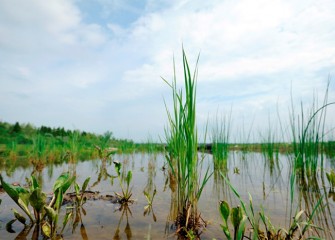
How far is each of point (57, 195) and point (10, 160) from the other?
4737 millimetres

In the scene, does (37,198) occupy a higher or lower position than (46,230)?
higher

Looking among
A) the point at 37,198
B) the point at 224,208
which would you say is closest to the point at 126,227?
the point at 37,198

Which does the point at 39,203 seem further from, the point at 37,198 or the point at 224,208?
the point at 224,208

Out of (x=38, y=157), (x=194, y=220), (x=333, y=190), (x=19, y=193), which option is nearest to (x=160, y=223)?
(x=194, y=220)

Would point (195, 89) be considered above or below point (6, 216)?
above

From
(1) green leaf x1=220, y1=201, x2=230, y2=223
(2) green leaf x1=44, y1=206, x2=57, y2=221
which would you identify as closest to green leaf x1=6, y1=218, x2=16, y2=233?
(2) green leaf x1=44, y1=206, x2=57, y2=221

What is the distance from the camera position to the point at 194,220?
1613 mm

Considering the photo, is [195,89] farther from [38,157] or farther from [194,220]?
[38,157]

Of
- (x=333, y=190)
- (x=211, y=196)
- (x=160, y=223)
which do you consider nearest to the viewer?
(x=160, y=223)

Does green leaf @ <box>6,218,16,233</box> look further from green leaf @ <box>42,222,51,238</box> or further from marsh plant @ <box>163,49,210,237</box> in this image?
marsh plant @ <box>163,49,210,237</box>

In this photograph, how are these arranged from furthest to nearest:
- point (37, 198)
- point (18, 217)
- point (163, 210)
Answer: point (163, 210)
point (18, 217)
point (37, 198)

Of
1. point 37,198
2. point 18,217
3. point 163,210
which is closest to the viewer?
point 37,198

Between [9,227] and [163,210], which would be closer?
[9,227]

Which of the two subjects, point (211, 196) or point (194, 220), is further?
point (211, 196)
